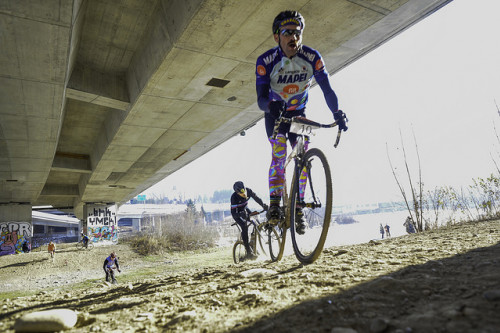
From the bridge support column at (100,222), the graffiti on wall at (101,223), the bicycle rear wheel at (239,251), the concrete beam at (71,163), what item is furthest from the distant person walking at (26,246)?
the bicycle rear wheel at (239,251)

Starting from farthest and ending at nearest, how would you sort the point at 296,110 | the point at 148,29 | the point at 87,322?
the point at 148,29 → the point at 296,110 → the point at 87,322

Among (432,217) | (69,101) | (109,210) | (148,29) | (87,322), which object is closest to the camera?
(87,322)

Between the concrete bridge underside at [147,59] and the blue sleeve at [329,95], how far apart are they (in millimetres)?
3318

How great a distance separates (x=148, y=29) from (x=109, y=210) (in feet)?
100

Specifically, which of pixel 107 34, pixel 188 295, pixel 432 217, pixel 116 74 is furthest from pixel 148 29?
pixel 432 217

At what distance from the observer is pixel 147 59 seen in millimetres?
8453

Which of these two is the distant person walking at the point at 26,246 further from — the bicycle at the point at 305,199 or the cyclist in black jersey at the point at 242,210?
the bicycle at the point at 305,199

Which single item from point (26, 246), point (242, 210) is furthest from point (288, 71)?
point (26, 246)

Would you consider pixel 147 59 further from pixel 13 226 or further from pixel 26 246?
pixel 26 246

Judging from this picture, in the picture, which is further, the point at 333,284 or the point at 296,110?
the point at 296,110

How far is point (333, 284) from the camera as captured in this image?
2492mm

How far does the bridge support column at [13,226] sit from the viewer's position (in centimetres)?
2755

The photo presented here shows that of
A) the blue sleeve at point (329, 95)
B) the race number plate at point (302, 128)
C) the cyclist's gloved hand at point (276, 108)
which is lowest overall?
the race number plate at point (302, 128)

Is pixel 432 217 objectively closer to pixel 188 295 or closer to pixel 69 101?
pixel 188 295
